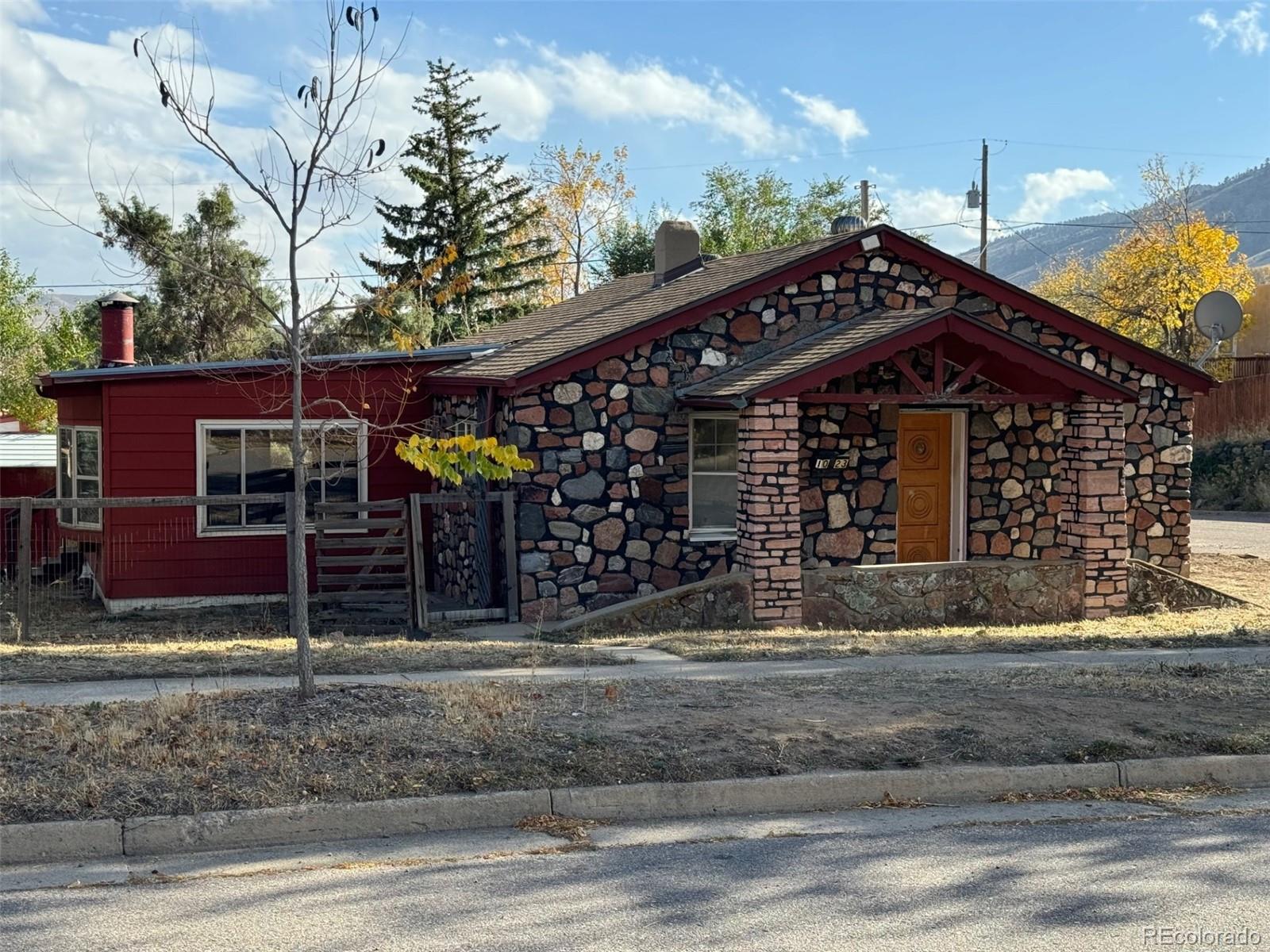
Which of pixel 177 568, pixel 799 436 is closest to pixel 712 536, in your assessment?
pixel 799 436

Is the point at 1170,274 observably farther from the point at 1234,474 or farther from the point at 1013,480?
the point at 1013,480

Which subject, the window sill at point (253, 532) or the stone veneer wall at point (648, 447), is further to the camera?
the window sill at point (253, 532)

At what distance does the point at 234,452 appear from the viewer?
16953 millimetres

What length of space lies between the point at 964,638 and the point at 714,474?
370cm

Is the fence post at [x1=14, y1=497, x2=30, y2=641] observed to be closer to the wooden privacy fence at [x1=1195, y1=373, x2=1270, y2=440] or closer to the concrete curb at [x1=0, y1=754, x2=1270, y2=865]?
the concrete curb at [x1=0, y1=754, x2=1270, y2=865]

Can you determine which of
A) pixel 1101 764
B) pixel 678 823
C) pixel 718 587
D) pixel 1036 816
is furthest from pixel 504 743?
pixel 718 587

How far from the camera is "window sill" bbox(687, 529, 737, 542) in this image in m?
15.5

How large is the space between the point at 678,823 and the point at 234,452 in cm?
1152

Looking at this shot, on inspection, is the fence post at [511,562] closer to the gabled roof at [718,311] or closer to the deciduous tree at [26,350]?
the gabled roof at [718,311]

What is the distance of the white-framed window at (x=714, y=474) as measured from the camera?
51.3ft

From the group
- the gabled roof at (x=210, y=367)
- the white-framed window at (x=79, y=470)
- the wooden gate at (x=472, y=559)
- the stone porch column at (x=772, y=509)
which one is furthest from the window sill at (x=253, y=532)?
the stone porch column at (x=772, y=509)

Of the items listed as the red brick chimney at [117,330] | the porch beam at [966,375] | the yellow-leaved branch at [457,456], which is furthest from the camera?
the red brick chimney at [117,330]

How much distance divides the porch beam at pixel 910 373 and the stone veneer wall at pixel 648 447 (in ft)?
3.86

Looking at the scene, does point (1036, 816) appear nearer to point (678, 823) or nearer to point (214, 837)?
point (678, 823)
